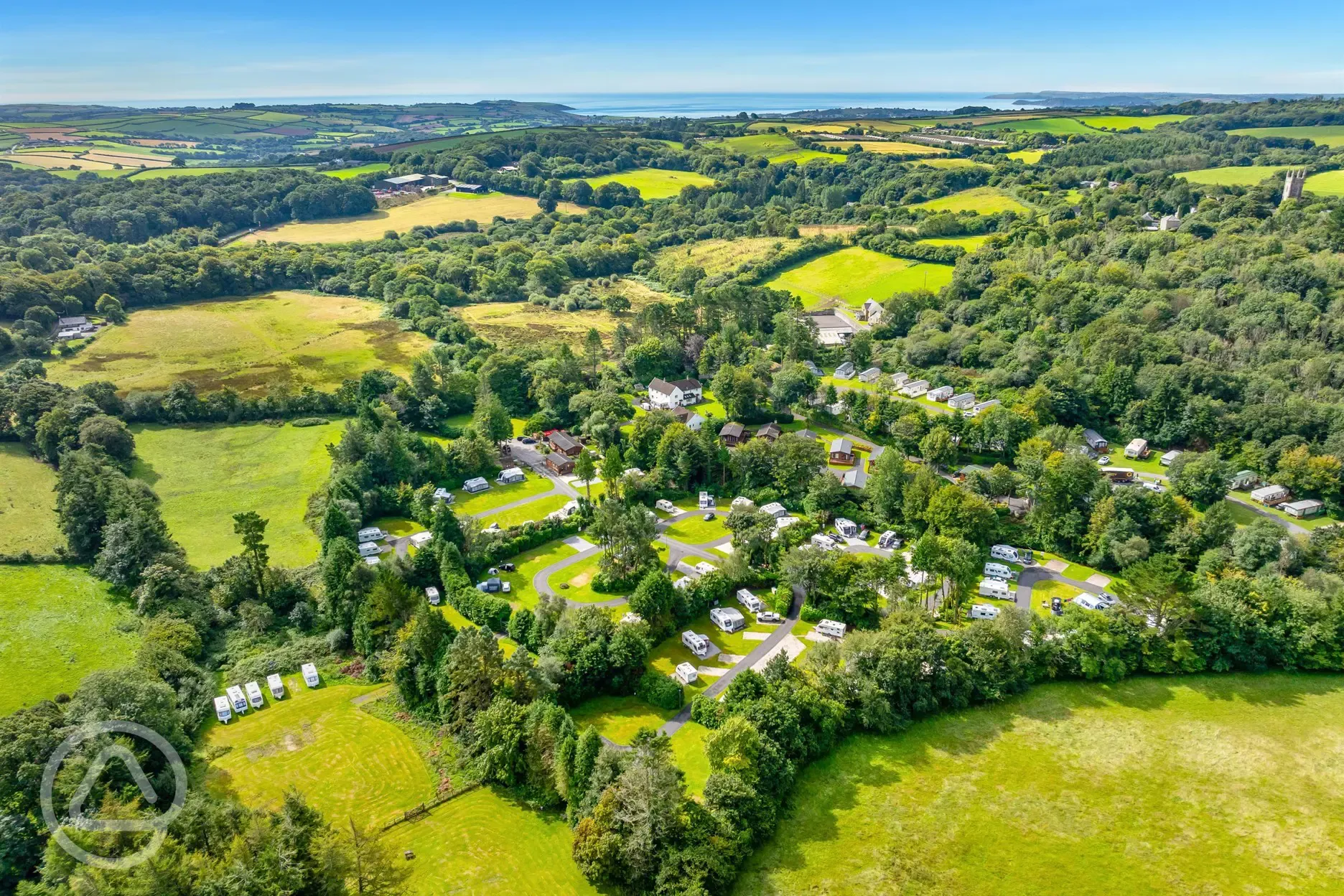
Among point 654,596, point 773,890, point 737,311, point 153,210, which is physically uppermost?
point 153,210

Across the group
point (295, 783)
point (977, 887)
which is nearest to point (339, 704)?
point (295, 783)

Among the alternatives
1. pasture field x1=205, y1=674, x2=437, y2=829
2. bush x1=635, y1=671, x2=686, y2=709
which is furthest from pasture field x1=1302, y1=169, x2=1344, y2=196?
pasture field x1=205, y1=674, x2=437, y2=829

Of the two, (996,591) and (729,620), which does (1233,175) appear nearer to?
(996,591)

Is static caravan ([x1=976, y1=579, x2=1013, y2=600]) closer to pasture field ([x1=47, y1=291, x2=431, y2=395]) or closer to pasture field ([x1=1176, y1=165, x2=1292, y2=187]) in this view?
pasture field ([x1=47, y1=291, x2=431, y2=395])

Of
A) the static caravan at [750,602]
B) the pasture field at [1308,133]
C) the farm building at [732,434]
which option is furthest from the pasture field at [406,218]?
the pasture field at [1308,133]

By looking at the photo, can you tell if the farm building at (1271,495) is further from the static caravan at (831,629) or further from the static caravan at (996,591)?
the static caravan at (831,629)

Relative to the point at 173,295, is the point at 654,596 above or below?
below

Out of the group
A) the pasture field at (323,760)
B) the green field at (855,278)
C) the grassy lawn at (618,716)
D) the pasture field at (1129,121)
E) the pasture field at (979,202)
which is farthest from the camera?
the pasture field at (1129,121)

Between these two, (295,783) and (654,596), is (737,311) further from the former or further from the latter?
(295,783)
